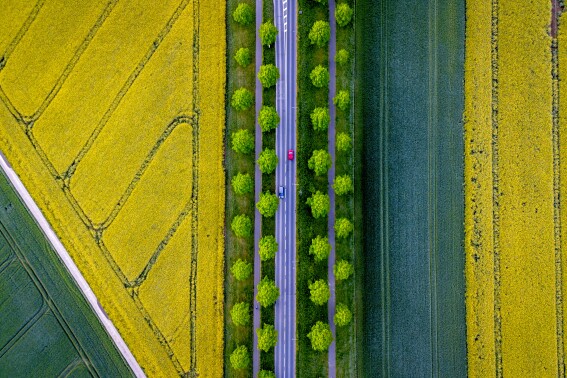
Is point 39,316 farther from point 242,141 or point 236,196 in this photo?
point 242,141

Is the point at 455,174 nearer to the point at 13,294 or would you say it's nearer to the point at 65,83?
the point at 65,83

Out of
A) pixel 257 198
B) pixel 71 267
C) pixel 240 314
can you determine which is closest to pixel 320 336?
pixel 240 314

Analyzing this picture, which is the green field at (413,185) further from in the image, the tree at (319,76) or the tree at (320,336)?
the tree at (320,336)

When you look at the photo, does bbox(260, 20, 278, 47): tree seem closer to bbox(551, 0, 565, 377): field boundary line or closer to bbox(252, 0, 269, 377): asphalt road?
bbox(252, 0, 269, 377): asphalt road

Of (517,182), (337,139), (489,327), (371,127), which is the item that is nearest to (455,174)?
(517,182)

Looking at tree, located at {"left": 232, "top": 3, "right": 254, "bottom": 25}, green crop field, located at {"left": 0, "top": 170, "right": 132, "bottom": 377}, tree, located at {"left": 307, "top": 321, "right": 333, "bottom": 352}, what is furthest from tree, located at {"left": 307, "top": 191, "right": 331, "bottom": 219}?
green crop field, located at {"left": 0, "top": 170, "right": 132, "bottom": 377}

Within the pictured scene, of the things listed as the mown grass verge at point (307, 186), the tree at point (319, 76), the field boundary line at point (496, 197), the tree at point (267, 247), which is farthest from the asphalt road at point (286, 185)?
the field boundary line at point (496, 197)
